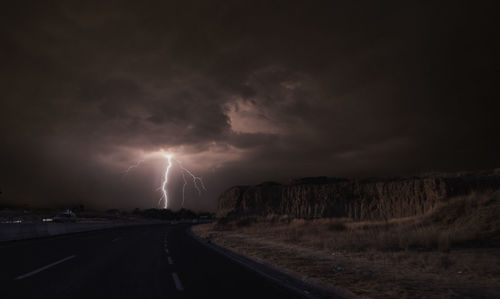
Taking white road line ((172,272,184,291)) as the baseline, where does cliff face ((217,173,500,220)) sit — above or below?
above

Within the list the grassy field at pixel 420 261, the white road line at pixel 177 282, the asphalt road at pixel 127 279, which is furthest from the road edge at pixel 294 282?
the white road line at pixel 177 282

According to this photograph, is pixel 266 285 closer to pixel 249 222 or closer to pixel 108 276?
pixel 108 276

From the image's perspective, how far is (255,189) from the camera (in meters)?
68.2

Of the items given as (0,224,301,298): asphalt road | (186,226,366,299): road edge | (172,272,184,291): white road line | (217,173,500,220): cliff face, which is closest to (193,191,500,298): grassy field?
(186,226,366,299): road edge

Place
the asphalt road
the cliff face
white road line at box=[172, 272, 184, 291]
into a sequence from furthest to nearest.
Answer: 1. the cliff face
2. white road line at box=[172, 272, 184, 291]
3. the asphalt road

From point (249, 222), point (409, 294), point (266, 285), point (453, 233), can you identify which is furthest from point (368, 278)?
point (249, 222)

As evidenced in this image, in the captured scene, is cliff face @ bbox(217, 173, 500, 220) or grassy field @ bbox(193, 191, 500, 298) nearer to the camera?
grassy field @ bbox(193, 191, 500, 298)

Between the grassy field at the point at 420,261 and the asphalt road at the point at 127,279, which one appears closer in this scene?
the asphalt road at the point at 127,279

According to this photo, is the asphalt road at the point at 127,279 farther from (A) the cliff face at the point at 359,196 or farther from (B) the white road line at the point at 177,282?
(A) the cliff face at the point at 359,196

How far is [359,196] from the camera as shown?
4441 centimetres

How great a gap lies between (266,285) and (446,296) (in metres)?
4.23

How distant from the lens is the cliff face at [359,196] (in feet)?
99.7

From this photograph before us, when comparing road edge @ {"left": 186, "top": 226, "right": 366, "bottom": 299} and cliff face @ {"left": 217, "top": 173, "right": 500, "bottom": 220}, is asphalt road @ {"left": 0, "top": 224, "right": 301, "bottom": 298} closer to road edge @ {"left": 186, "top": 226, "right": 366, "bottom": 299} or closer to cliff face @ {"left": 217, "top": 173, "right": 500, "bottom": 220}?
road edge @ {"left": 186, "top": 226, "right": 366, "bottom": 299}

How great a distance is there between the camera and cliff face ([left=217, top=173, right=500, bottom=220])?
99.7ft
